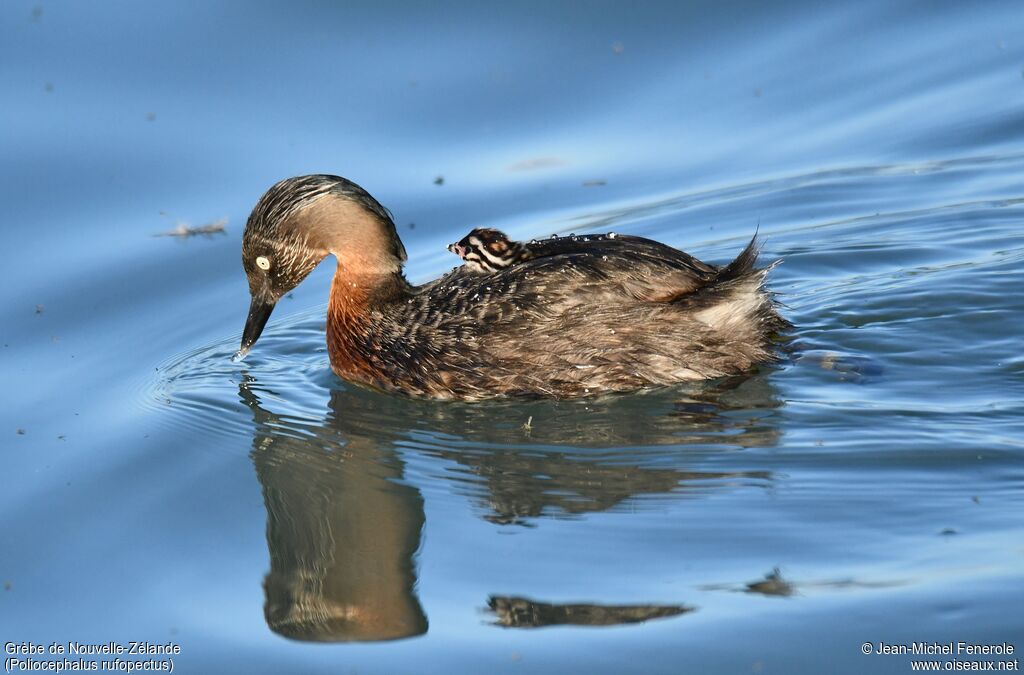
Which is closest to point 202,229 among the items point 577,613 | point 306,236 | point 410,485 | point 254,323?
point 254,323

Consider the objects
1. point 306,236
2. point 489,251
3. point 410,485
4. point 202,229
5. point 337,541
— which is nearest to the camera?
point 337,541

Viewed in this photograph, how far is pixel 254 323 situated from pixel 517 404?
1.77 metres

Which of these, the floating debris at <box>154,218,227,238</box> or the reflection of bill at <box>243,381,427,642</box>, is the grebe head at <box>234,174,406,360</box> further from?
the floating debris at <box>154,218,227,238</box>

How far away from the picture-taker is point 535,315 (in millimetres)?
7797

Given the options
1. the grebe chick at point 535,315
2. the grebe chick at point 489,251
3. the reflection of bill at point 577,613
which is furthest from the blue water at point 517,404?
the grebe chick at point 489,251

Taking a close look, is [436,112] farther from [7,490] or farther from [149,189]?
[7,490]

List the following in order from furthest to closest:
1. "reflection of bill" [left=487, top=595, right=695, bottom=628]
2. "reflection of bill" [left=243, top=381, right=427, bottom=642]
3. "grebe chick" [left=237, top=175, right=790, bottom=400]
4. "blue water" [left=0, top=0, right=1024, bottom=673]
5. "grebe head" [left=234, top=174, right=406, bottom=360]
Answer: "grebe head" [left=234, top=174, right=406, bottom=360]
"grebe chick" [left=237, top=175, right=790, bottom=400]
"reflection of bill" [left=243, top=381, right=427, bottom=642]
"blue water" [left=0, top=0, right=1024, bottom=673]
"reflection of bill" [left=487, top=595, right=695, bottom=628]

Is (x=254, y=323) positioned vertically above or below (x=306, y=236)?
below

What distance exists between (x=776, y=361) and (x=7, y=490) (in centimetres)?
423

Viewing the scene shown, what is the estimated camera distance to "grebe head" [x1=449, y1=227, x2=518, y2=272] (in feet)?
26.3

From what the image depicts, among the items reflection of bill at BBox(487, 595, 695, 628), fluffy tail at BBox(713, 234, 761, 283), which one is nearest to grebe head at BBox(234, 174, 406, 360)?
fluffy tail at BBox(713, 234, 761, 283)

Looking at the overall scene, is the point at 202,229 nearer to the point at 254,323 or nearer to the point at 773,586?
the point at 254,323

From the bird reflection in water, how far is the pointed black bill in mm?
294

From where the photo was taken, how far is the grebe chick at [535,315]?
25.3ft
